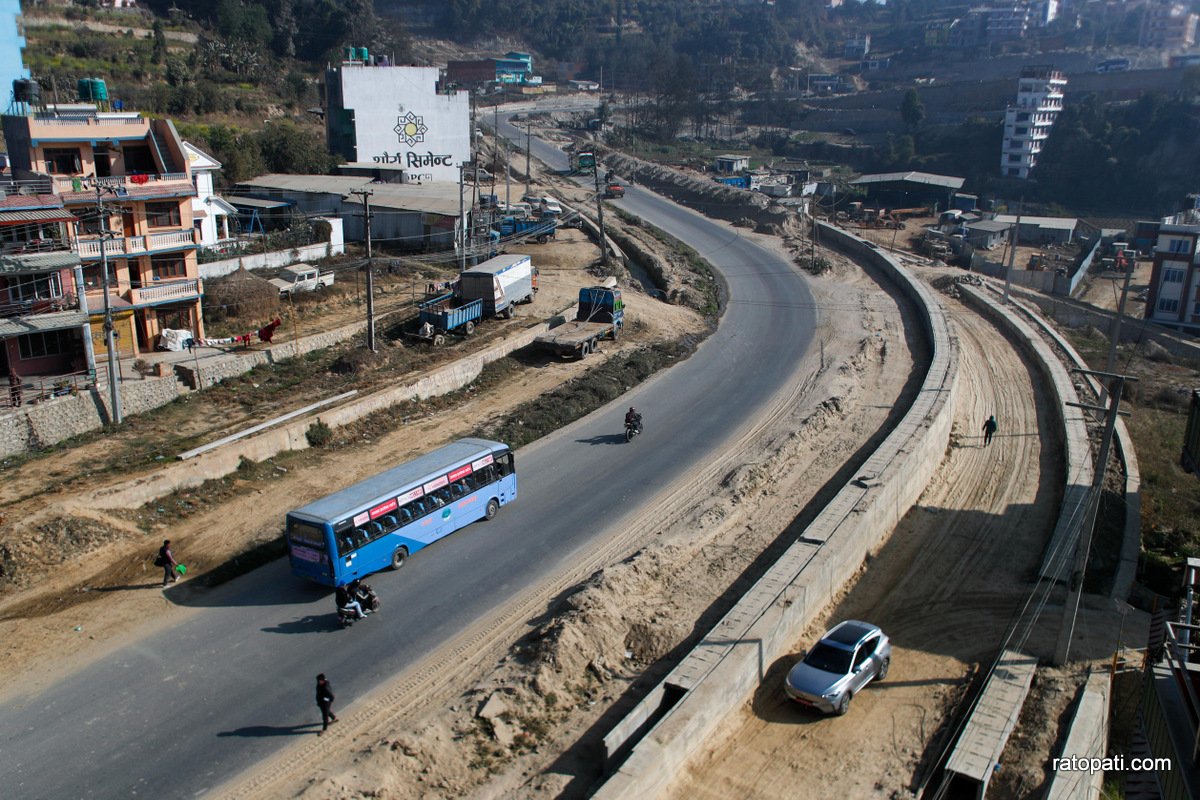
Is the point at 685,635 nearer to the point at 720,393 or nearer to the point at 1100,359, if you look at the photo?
the point at 720,393

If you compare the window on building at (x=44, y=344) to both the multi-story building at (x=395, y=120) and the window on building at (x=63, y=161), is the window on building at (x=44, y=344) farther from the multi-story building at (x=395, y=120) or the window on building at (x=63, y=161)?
the multi-story building at (x=395, y=120)

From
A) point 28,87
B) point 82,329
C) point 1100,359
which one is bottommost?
point 1100,359

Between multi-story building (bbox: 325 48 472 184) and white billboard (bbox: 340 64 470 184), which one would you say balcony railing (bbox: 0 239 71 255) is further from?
white billboard (bbox: 340 64 470 184)

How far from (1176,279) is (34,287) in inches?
2329

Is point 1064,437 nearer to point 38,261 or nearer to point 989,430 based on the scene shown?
point 989,430

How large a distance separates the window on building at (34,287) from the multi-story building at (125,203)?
3.38 feet

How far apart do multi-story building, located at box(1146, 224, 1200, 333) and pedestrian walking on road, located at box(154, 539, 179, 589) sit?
5710 centimetres

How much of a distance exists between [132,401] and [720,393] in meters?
18.4

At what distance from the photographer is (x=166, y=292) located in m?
30.4

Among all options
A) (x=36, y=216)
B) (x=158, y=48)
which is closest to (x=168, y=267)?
(x=36, y=216)

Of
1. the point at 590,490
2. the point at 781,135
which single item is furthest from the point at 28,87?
the point at 781,135

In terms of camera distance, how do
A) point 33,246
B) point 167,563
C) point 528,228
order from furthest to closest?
point 528,228 < point 33,246 < point 167,563

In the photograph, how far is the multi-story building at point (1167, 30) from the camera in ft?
562

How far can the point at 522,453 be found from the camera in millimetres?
25844
